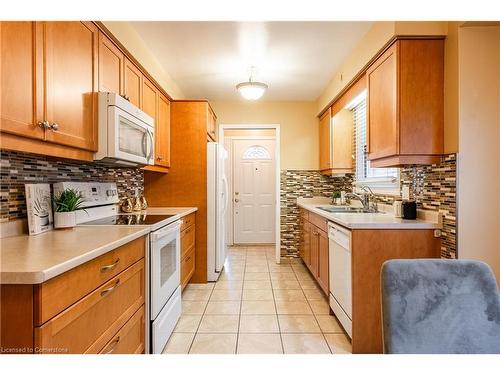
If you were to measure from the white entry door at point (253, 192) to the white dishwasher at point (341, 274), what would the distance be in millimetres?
3112

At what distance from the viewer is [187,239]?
122 inches

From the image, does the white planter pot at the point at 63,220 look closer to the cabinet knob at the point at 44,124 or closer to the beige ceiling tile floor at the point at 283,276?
the cabinet knob at the point at 44,124

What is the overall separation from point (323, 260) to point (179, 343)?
4.86 ft

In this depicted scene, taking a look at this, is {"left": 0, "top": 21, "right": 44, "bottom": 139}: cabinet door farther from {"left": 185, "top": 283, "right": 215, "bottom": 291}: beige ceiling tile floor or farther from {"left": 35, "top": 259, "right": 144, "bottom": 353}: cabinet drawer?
{"left": 185, "top": 283, "right": 215, "bottom": 291}: beige ceiling tile floor

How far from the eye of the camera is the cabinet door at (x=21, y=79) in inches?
44.0

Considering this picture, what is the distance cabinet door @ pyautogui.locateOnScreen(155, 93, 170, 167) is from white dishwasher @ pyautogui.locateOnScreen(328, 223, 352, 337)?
185cm

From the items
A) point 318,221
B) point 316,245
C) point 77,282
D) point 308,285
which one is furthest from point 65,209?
point 308,285

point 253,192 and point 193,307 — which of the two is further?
point 253,192

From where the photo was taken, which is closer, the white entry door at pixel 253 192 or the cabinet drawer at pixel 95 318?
the cabinet drawer at pixel 95 318

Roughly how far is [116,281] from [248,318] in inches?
56.6

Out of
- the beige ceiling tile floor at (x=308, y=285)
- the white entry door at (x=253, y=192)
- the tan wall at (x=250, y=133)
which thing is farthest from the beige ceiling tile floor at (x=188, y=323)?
the tan wall at (x=250, y=133)

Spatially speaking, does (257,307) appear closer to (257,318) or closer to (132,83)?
(257,318)

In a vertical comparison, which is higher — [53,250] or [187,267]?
[53,250]

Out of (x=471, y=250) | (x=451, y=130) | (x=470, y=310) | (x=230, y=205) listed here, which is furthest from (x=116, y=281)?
(x=230, y=205)
